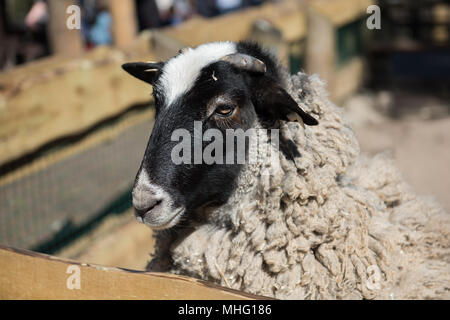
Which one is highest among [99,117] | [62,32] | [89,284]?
[62,32]

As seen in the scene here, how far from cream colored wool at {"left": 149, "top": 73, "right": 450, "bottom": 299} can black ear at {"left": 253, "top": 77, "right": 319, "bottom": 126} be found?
0.31ft

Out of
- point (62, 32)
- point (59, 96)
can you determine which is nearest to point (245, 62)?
point (59, 96)

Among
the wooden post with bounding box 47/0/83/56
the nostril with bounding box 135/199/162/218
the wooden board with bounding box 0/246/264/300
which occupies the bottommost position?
the wooden board with bounding box 0/246/264/300

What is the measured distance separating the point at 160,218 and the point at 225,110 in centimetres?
55

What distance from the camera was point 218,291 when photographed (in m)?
1.54

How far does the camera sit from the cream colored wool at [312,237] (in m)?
2.24

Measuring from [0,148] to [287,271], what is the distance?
2.54 metres

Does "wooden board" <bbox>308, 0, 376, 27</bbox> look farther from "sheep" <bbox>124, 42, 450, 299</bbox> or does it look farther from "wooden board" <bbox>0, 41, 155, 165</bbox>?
"sheep" <bbox>124, 42, 450, 299</bbox>

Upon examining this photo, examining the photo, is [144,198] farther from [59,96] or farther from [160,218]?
[59,96]

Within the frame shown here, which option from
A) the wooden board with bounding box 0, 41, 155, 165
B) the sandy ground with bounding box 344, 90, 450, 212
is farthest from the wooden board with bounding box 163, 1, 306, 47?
the sandy ground with bounding box 344, 90, 450, 212

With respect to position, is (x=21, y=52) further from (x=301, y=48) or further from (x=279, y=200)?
(x=279, y=200)

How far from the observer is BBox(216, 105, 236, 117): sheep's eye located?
2.23 m

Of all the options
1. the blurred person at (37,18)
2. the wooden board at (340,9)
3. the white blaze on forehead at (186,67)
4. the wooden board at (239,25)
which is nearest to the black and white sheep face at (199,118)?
the white blaze on forehead at (186,67)

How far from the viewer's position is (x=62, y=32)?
4.68m
